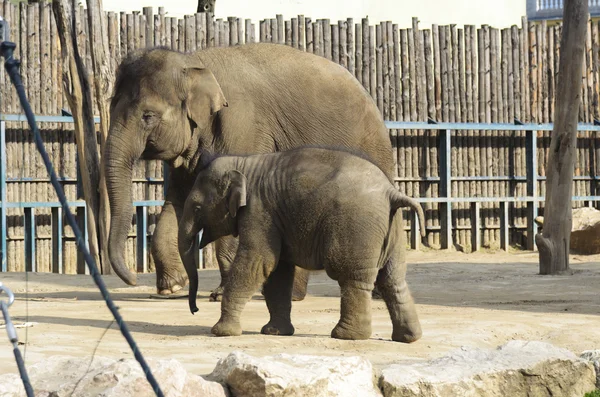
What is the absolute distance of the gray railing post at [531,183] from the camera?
53.2ft

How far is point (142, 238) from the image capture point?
13695mm

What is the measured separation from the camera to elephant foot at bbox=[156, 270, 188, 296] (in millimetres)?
8961

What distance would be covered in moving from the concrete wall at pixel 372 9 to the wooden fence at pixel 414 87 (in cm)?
897

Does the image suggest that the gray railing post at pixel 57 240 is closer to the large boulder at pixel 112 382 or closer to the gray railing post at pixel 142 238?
the gray railing post at pixel 142 238

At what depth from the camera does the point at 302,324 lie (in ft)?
24.8

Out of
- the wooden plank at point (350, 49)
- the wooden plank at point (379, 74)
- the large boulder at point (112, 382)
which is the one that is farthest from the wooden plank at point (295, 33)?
the large boulder at point (112, 382)

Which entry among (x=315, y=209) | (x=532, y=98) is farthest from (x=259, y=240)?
(x=532, y=98)

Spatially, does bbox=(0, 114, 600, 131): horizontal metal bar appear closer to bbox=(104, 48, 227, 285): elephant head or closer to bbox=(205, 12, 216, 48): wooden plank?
bbox=(205, 12, 216, 48): wooden plank

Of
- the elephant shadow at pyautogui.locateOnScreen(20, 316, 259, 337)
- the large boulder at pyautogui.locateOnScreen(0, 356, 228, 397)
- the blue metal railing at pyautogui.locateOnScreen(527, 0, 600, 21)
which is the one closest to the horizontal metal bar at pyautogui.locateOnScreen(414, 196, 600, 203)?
the elephant shadow at pyautogui.locateOnScreen(20, 316, 259, 337)

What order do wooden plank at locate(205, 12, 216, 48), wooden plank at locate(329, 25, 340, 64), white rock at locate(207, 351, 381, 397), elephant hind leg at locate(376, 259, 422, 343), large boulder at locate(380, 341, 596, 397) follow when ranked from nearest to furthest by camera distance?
white rock at locate(207, 351, 381, 397) → large boulder at locate(380, 341, 596, 397) → elephant hind leg at locate(376, 259, 422, 343) → wooden plank at locate(205, 12, 216, 48) → wooden plank at locate(329, 25, 340, 64)

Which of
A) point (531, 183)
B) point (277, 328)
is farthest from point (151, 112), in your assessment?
point (531, 183)

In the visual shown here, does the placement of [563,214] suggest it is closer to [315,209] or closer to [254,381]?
[315,209]

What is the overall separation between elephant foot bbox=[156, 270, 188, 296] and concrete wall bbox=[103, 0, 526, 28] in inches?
607

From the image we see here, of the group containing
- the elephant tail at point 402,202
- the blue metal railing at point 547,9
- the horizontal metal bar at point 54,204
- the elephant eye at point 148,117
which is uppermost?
the blue metal railing at point 547,9
